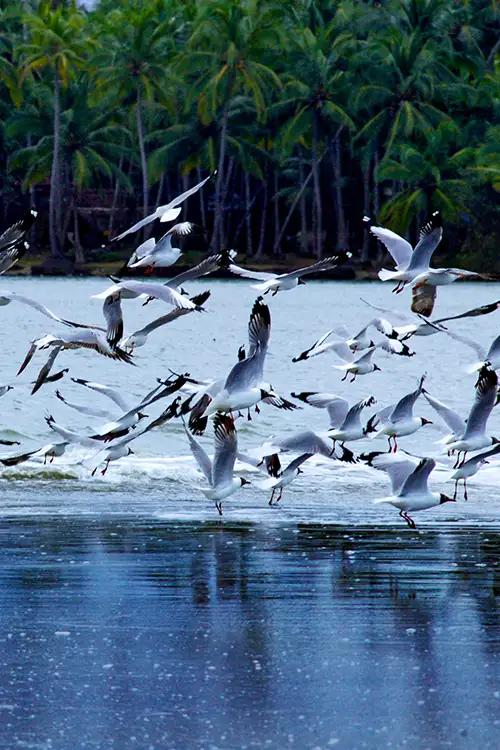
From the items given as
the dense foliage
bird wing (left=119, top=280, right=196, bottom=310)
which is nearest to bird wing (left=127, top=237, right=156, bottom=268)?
bird wing (left=119, top=280, right=196, bottom=310)

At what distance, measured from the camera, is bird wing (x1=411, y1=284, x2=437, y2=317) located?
1666cm

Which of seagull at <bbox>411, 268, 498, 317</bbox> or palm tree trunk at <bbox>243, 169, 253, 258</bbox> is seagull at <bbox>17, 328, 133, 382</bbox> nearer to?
seagull at <bbox>411, 268, 498, 317</bbox>

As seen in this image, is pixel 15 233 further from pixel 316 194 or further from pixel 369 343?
pixel 316 194

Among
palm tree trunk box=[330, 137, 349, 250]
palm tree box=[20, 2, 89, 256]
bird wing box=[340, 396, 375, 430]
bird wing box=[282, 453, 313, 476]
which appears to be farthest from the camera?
palm tree trunk box=[330, 137, 349, 250]

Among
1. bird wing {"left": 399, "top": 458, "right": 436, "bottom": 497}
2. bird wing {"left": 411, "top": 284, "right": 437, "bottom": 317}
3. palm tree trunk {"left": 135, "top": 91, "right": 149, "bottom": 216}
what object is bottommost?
palm tree trunk {"left": 135, "top": 91, "right": 149, "bottom": 216}

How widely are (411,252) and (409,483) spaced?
4.52m

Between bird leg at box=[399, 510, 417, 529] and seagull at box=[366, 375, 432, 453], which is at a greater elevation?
seagull at box=[366, 375, 432, 453]

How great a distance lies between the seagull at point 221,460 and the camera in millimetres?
13180

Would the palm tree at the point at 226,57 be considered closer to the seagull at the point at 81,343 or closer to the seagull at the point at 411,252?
the seagull at the point at 411,252

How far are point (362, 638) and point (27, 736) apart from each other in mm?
2479

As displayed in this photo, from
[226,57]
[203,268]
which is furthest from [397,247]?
[226,57]

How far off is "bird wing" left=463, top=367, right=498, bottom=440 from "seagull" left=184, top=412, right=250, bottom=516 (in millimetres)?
1976

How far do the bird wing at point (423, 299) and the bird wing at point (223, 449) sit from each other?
11.9 ft

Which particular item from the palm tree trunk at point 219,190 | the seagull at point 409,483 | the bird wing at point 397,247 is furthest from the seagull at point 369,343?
the palm tree trunk at point 219,190
